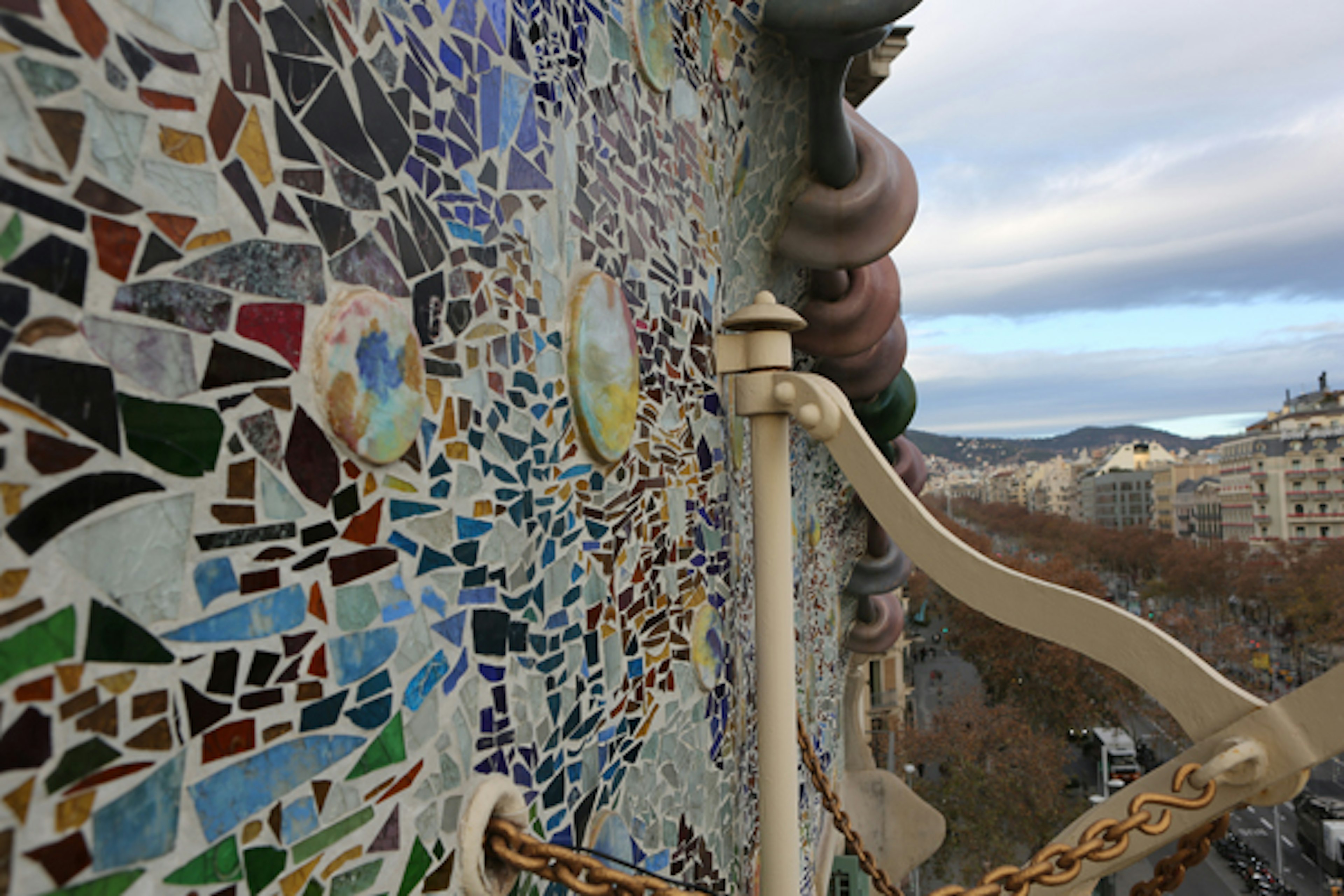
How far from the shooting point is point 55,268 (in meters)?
0.78

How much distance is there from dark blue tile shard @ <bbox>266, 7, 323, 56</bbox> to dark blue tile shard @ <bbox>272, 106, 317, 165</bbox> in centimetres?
7

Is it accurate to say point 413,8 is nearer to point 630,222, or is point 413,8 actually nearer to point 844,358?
point 630,222

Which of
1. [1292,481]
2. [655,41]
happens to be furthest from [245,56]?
[1292,481]

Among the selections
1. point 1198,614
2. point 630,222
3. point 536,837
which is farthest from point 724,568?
point 1198,614

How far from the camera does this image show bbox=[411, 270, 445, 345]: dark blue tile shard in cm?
124

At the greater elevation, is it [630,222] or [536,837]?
[630,222]

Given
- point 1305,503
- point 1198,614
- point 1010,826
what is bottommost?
point 1010,826

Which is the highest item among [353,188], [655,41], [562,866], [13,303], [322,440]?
[655,41]

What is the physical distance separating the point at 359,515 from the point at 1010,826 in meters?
19.1

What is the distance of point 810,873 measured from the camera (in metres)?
5.20

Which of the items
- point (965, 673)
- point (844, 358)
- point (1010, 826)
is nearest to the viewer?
point (844, 358)

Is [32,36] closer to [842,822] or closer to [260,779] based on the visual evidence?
[260,779]

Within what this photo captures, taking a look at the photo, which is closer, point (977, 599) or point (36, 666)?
point (36, 666)

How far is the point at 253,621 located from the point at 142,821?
0.21m
